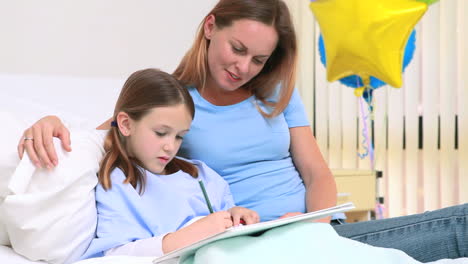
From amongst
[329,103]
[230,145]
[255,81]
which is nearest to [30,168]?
[230,145]

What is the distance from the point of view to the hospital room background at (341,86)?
2.34m

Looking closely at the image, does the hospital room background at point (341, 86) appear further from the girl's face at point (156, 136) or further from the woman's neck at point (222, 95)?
the girl's face at point (156, 136)

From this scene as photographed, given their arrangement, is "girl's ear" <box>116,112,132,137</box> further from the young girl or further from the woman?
the woman

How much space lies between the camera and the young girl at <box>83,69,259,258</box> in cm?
99

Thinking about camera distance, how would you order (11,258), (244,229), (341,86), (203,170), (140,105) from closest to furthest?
(244,229) < (11,258) < (140,105) < (203,170) < (341,86)

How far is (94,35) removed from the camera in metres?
2.46

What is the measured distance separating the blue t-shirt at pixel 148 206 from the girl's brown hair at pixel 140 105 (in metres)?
0.02

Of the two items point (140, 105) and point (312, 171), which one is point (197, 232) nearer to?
point (140, 105)

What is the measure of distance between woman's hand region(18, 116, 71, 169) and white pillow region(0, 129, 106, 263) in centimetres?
1

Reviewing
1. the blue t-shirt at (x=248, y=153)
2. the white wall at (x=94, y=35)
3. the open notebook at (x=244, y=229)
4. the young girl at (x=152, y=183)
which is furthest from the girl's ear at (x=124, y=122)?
the white wall at (x=94, y=35)

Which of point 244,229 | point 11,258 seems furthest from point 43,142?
point 244,229

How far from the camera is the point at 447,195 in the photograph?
3.04 m

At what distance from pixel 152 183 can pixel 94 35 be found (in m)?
1.49

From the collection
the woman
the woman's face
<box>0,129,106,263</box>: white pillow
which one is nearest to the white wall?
the woman
